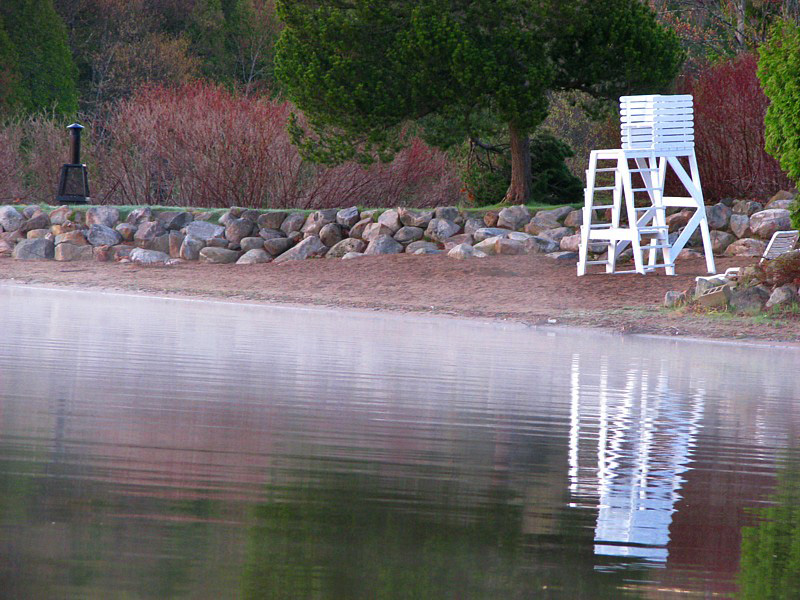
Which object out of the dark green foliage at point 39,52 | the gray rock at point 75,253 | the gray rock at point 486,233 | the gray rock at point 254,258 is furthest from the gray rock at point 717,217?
the dark green foliage at point 39,52

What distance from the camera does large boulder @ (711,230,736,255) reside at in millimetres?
21109

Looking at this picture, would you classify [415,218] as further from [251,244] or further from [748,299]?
[748,299]

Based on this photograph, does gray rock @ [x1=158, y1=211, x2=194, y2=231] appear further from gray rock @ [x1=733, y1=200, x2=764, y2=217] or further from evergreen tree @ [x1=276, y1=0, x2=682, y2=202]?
gray rock @ [x1=733, y1=200, x2=764, y2=217]

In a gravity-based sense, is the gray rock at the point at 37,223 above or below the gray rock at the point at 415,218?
below

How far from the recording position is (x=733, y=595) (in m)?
4.05

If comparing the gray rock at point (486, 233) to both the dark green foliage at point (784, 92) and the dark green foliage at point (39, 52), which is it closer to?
the dark green foliage at point (784, 92)

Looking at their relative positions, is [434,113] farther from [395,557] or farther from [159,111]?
[395,557]

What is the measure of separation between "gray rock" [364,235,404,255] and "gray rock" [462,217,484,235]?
1.21 m

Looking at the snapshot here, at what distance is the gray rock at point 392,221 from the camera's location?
77.1 feet

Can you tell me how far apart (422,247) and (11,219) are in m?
9.27

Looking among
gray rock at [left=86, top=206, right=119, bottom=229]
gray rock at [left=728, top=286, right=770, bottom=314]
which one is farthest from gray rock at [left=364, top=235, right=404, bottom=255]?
gray rock at [left=728, top=286, right=770, bottom=314]

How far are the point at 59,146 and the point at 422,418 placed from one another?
2573 centimetres

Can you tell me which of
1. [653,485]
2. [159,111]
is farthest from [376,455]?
[159,111]

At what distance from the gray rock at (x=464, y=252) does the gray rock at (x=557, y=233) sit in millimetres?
1215
